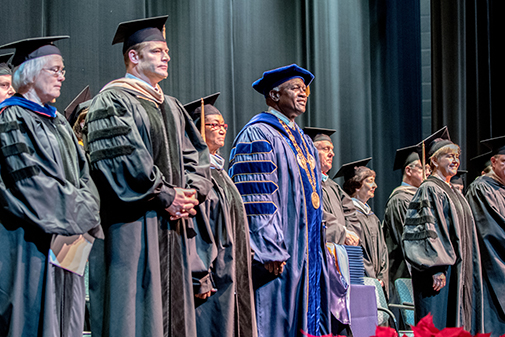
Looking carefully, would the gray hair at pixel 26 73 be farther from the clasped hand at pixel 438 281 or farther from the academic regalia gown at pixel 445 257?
the clasped hand at pixel 438 281

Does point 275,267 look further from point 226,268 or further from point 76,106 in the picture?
point 76,106

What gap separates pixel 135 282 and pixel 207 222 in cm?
73

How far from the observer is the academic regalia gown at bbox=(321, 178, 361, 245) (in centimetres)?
507

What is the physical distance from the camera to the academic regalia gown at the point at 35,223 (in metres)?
2.62

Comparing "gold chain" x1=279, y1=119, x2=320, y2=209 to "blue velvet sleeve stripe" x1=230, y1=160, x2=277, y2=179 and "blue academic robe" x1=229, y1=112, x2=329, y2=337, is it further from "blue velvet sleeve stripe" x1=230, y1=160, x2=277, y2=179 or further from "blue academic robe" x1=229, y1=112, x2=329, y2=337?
"blue velvet sleeve stripe" x1=230, y1=160, x2=277, y2=179

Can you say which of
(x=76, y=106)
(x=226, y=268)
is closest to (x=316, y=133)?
(x=76, y=106)

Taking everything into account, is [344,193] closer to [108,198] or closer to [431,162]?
[431,162]

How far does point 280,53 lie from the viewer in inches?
286

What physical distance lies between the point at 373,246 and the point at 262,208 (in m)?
2.98

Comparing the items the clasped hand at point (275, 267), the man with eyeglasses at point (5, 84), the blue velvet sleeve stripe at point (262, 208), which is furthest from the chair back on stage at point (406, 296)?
the man with eyeglasses at point (5, 84)

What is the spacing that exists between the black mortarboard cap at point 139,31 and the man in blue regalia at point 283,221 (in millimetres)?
1038

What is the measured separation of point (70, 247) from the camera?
2.82m

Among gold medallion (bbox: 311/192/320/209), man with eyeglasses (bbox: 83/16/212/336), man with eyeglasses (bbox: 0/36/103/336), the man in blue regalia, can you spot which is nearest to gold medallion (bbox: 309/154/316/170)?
the man in blue regalia

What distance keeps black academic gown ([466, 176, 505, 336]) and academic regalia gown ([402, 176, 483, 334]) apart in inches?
6.4
